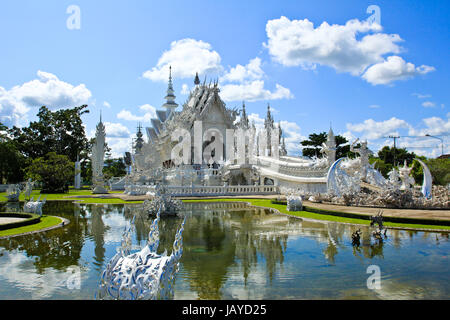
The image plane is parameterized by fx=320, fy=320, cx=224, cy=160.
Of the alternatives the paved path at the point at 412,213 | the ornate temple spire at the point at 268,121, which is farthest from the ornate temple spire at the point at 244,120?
the paved path at the point at 412,213

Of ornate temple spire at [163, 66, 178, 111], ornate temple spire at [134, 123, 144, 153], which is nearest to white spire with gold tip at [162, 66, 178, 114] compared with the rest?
ornate temple spire at [163, 66, 178, 111]

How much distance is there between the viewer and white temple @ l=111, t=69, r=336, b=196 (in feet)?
93.5

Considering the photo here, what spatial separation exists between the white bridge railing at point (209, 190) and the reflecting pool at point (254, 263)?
15245mm

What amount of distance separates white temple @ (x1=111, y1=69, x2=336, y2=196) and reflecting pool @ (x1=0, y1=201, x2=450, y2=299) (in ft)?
47.5

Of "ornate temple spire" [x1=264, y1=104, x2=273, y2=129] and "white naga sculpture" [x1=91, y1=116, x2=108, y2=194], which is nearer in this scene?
"white naga sculpture" [x1=91, y1=116, x2=108, y2=194]

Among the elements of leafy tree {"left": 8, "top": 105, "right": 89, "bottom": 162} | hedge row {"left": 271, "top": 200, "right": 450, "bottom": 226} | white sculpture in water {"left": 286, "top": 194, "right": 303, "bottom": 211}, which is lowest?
hedge row {"left": 271, "top": 200, "right": 450, "bottom": 226}

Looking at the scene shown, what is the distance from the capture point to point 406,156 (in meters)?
58.8

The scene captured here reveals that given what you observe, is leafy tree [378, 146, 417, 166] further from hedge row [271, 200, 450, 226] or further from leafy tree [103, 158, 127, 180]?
leafy tree [103, 158, 127, 180]

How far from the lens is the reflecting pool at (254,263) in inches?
223

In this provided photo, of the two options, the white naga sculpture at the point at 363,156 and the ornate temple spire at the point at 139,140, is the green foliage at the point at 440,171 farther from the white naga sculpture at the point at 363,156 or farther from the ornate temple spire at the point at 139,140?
the ornate temple spire at the point at 139,140

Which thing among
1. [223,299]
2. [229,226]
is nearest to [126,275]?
[223,299]

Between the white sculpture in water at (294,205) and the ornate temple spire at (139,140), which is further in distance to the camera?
the ornate temple spire at (139,140)

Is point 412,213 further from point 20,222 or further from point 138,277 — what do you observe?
point 20,222
